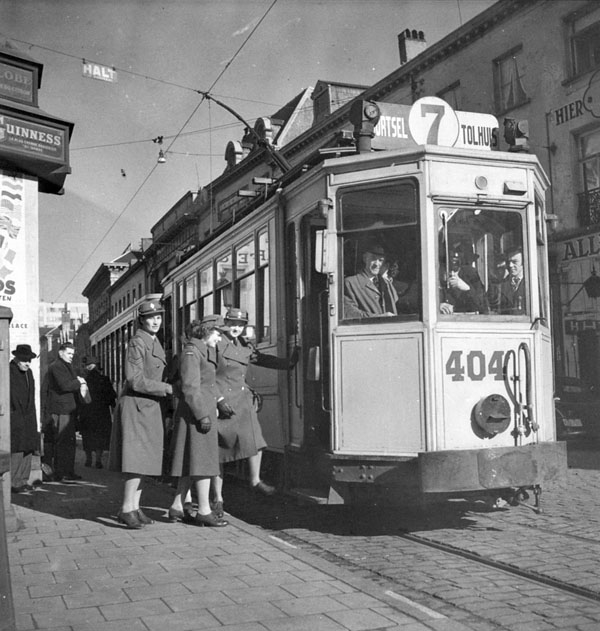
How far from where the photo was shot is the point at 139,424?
6668 millimetres

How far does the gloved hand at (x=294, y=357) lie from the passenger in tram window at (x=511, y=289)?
5.75 feet

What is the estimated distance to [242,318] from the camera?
7.52 metres

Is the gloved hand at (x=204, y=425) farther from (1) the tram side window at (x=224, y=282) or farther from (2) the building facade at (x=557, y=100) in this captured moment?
(2) the building facade at (x=557, y=100)

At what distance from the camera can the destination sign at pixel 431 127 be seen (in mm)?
6941

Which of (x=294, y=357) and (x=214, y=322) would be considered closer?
(x=214, y=322)

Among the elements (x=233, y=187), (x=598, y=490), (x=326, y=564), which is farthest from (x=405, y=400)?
(x=233, y=187)

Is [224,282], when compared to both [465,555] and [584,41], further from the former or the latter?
[584,41]

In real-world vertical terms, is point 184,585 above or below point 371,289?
below

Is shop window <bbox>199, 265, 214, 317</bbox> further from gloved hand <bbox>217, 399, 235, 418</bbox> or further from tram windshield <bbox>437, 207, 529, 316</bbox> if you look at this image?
tram windshield <bbox>437, 207, 529, 316</bbox>

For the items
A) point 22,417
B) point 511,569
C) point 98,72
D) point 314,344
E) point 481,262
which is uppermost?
point 98,72

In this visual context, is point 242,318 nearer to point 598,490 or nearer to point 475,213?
point 475,213

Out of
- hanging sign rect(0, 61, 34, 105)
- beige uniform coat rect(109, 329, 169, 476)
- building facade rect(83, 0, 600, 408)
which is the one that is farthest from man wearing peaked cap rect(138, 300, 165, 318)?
building facade rect(83, 0, 600, 408)

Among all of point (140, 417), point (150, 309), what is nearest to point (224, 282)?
point (150, 309)

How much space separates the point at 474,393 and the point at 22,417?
4.83 metres
